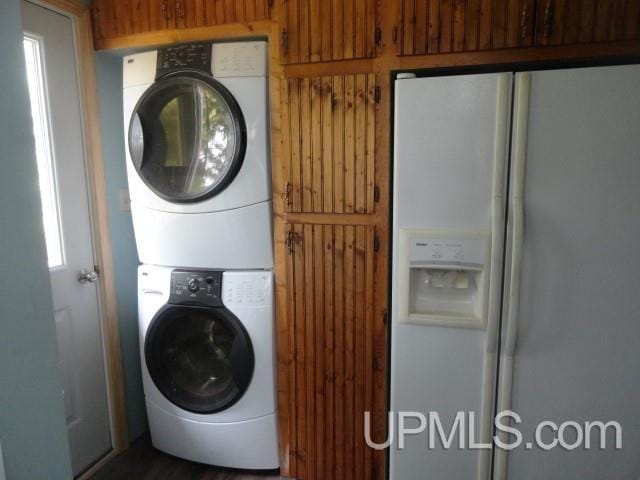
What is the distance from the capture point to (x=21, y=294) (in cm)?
104

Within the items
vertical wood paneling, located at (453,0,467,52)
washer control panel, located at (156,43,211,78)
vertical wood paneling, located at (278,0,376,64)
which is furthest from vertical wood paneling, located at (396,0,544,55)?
washer control panel, located at (156,43,211,78)

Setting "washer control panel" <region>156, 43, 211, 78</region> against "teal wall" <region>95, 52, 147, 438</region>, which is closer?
"washer control panel" <region>156, 43, 211, 78</region>

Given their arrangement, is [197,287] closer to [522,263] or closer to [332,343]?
[332,343]

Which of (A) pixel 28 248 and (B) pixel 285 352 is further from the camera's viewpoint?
(B) pixel 285 352

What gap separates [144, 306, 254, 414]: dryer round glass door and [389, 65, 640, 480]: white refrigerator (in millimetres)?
807

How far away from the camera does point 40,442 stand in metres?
1.11

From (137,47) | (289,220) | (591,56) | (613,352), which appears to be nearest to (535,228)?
(613,352)

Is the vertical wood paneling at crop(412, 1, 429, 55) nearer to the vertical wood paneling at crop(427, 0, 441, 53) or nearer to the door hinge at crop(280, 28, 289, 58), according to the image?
the vertical wood paneling at crop(427, 0, 441, 53)

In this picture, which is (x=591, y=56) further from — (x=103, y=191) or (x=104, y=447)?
(x=104, y=447)

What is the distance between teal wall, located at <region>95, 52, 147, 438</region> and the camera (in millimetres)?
1942

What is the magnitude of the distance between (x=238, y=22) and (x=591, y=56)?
131 centimetres

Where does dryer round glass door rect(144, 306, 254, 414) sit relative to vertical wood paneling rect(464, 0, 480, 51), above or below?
below

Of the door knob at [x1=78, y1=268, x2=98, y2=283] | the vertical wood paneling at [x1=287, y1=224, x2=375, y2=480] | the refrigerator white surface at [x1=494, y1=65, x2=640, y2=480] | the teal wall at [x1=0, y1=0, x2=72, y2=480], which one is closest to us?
the teal wall at [x1=0, y1=0, x2=72, y2=480]

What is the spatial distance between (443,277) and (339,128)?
684 mm
